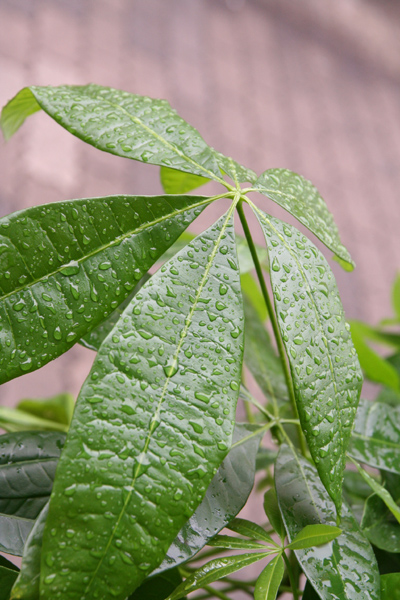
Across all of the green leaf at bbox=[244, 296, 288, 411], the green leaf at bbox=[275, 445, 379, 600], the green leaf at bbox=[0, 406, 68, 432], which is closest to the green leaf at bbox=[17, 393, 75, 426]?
the green leaf at bbox=[0, 406, 68, 432]

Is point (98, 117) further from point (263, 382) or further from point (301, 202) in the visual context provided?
point (263, 382)

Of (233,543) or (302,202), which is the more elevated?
(302,202)

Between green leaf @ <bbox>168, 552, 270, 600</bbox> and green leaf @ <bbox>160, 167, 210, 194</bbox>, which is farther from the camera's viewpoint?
green leaf @ <bbox>160, 167, 210, 194</bbox>

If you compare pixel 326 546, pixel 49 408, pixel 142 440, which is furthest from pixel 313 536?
pixel 49 408

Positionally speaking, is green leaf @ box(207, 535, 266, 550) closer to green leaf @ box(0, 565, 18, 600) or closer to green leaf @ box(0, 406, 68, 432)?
green leaf @ box(0, 565, 18, 600)

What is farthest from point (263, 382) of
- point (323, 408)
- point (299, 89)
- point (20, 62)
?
point (299, 89)

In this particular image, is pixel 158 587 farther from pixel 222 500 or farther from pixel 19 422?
pixel 19 422

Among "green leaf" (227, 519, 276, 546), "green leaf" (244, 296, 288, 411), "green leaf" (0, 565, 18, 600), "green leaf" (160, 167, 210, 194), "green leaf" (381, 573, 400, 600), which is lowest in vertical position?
"green leaf" (0, 565, 18, 600)
